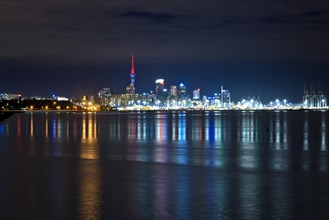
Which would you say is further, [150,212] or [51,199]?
[51,199]

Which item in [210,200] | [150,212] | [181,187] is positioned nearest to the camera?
[150,212]

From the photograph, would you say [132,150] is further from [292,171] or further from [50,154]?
[292,171]

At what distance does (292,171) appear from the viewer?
16.6 m

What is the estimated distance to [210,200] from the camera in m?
11.7

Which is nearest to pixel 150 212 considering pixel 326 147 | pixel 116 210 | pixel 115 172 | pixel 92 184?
pixel 116 210

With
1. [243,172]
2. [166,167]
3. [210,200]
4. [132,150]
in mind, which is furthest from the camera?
[132,150]

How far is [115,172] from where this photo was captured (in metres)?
16.4

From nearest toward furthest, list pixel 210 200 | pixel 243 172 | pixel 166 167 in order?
1. pixel 210 200
2. pixel 243 172
3. pixel 166 167

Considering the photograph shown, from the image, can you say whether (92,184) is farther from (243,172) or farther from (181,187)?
(243,172)

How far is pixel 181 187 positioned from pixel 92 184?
8.45ft

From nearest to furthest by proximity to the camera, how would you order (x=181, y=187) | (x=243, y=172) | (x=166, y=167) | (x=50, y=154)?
(x=181, y=187) < (x=243, y=172) < (x=166, y=167) < (x=50, y=154)

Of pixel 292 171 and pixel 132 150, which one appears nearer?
pixel 292 171

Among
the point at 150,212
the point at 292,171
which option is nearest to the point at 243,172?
the point at 292,171

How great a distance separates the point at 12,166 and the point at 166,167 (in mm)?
5632
